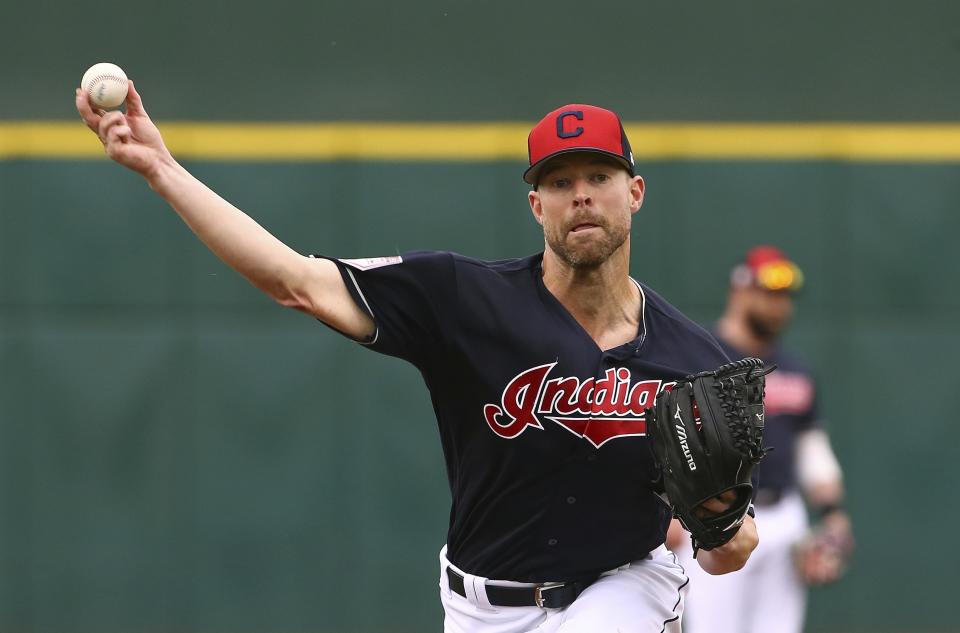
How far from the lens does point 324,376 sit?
22.2 ft

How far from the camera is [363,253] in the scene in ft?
22.4

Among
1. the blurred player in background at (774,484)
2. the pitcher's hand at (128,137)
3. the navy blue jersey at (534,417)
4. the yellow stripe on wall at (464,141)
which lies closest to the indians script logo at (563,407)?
the navy blue jersey at (534,417)

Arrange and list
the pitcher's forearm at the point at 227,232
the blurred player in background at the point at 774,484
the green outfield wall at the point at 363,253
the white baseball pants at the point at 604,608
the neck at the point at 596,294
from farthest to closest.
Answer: the green outfield wall at the point at 363,253
the blurred player in background at the point at 774,484
the neck at the point at 596,294
the white baseball pants at the point at 604,608
the pitcher's forearm at the point at 227,232

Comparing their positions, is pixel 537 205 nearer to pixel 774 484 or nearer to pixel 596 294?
pixel 596 294

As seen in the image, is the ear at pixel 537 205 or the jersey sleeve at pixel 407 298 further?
the ear at pixel 537 205

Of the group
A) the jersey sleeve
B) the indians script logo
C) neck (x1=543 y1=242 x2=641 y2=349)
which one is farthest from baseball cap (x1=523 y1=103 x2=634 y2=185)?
the indians script logo

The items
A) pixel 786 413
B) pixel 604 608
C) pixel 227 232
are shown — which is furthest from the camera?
pixel 786 413

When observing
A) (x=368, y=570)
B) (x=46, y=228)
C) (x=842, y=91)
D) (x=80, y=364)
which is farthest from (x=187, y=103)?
(x=842, y=91)

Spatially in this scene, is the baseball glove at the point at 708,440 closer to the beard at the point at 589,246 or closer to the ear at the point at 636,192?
the beard at the point at 589,246

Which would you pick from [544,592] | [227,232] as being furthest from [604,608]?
[227,232]

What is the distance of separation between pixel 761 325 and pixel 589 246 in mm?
2642

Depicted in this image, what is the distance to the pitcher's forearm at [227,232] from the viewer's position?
283 centimetres

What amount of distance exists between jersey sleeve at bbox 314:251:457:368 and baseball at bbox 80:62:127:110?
57cm

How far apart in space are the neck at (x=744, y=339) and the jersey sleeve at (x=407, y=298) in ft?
8.86
